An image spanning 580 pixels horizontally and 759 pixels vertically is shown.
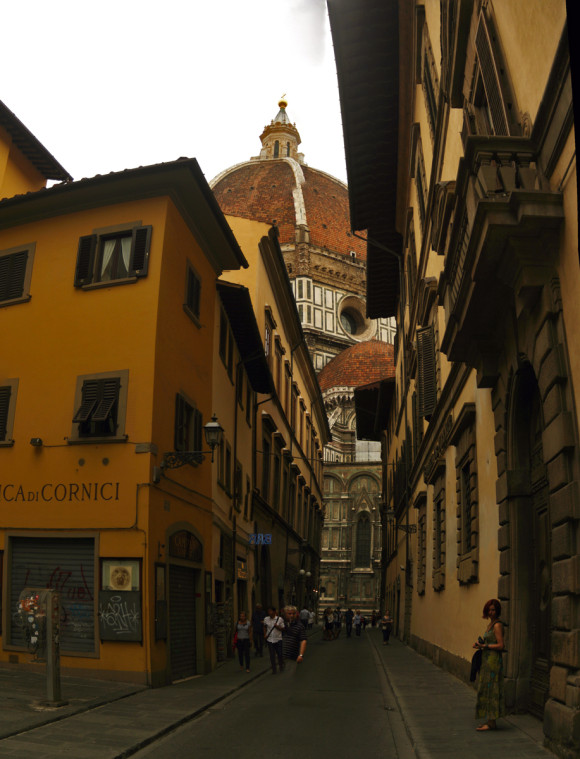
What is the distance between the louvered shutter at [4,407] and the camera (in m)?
15.9

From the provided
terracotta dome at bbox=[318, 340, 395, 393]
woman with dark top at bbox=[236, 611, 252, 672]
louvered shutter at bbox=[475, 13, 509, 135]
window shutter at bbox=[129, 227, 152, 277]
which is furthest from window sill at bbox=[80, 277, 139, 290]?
terracotta dome at bbox=[318, 340, 395, 393]

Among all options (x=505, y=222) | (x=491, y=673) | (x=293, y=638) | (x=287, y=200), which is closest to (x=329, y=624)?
(x=293, y=638)

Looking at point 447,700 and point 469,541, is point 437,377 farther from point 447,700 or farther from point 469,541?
point 447,700

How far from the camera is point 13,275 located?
669 inches

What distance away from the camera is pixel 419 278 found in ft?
66.1

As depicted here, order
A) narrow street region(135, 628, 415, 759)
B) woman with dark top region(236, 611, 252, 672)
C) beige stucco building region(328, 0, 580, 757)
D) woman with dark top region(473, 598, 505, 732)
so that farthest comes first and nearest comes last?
1. woman with dark top region(236, 611, 252, 672)
2. woman with dark top region(473, 598, 505, 732)
3. narrow street region(135, 628, 415, 759)
4. beige stucco building region(328, 0, 580, 757)

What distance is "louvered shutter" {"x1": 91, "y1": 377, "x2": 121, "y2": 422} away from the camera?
47.6ft

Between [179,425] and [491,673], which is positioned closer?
[491,673]

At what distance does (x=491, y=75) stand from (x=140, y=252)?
8.64m

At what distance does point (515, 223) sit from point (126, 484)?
30.6 feet

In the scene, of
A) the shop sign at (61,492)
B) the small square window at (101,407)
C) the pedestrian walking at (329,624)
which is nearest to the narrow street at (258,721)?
the shop sign at (61,492)

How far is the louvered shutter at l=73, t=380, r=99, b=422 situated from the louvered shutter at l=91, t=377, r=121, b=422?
0.09 m

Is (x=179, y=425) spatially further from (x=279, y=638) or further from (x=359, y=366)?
(x=359, y=366)

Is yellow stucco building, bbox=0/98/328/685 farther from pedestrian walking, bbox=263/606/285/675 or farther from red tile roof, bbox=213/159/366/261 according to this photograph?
red tile roof, bbox=213/159/366/261
